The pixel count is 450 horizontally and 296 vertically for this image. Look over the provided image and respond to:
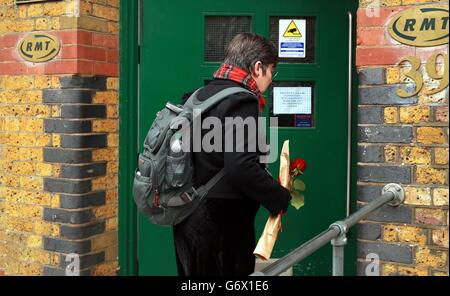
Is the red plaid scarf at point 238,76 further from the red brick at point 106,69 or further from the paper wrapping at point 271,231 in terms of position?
the red brick at point 106,69

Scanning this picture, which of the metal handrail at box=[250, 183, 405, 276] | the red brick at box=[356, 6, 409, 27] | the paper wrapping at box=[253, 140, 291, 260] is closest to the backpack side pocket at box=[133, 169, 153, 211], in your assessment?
the paper wrapping at box=[253, 140, 291, 260]

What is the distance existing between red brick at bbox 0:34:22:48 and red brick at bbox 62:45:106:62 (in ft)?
1.33

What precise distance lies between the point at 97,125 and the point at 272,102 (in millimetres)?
1151

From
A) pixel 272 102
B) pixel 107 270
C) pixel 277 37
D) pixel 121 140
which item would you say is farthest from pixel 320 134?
pixel 107 270

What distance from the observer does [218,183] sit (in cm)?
262

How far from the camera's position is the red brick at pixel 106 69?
3666 mm

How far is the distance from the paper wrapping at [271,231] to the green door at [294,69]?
32.3 inches

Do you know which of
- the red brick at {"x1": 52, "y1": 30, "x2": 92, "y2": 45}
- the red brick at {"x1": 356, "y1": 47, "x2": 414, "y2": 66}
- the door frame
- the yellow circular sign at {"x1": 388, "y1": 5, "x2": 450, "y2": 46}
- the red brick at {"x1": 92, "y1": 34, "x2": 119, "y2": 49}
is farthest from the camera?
the door frame

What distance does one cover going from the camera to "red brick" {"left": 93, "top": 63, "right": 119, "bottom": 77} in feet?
12.0

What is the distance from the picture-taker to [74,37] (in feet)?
11.5

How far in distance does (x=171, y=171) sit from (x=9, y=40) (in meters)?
1.89

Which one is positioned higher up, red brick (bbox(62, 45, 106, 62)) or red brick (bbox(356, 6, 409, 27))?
red brick (bbox(356, 6, 409, 27))

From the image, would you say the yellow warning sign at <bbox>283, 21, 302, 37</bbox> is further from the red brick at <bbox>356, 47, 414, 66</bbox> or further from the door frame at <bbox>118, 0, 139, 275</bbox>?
the door frame at <bbox>118, 0, 139, 275</bbox>
